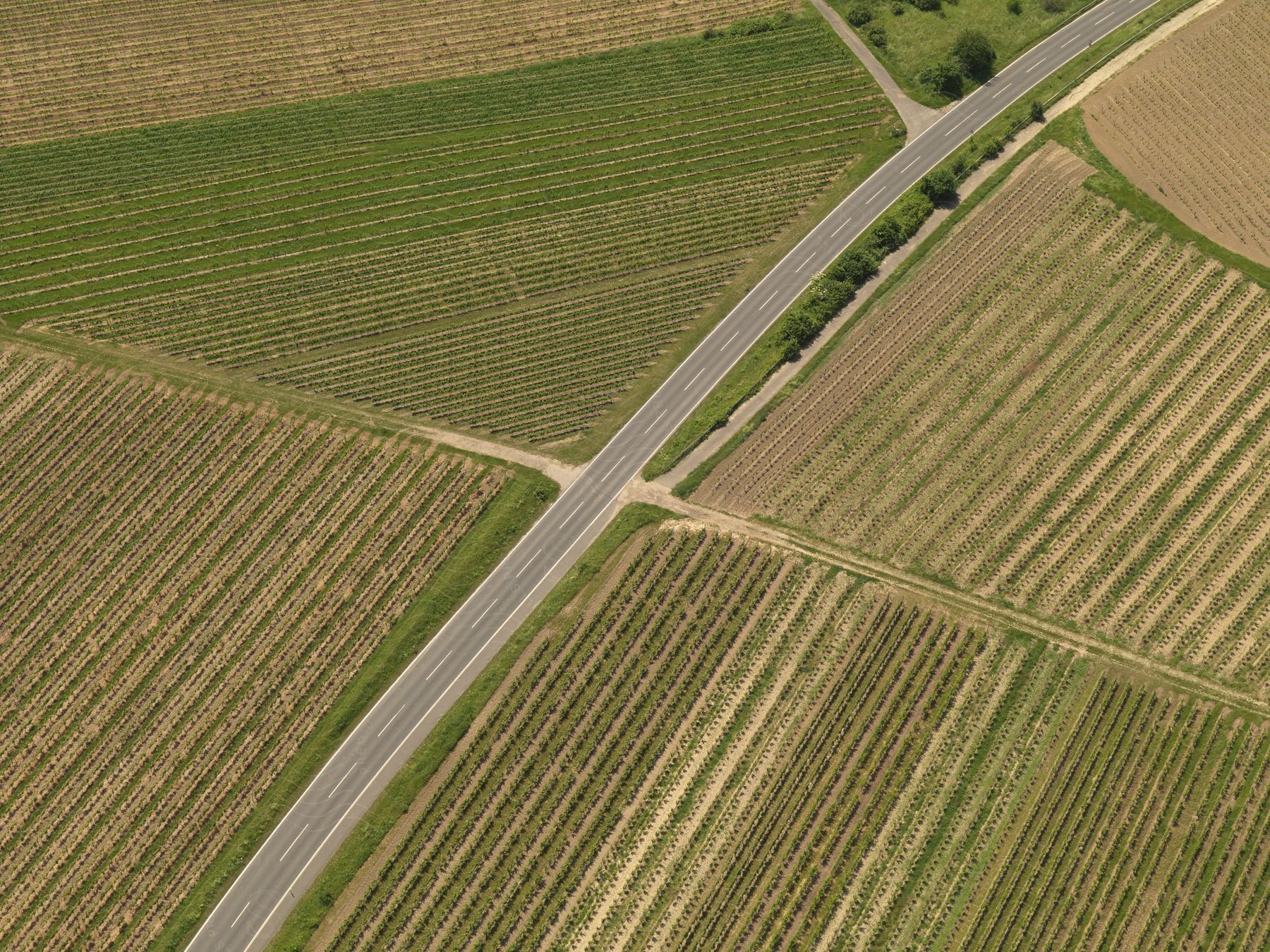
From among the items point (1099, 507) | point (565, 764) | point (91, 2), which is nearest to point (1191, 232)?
point (1099, 507)

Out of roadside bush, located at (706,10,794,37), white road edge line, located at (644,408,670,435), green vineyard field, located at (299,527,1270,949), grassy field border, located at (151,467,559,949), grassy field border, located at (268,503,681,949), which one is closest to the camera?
green vineyard field, located at (299,527,1270,949)

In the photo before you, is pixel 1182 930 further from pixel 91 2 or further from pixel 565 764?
pixel 91 2

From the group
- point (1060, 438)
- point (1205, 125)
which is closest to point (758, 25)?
point (1205, 125)

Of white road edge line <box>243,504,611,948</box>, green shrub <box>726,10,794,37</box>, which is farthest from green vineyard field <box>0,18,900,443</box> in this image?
white road edge line <box>243,504,611,948</box>

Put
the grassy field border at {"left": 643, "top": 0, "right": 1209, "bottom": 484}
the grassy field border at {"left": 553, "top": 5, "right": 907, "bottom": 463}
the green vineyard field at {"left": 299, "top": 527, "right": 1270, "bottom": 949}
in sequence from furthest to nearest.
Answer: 1. the grassy field border at {"left": 553, "top": 5, "right": 907, "bottom": 463}
2. the grassy field border at {"left": 643, "top": 0, "right": 1209, "bottom": 484}
3. the green vineyard field at {"left": 299, "top": 527, "right": 1270, "bottom": 949}

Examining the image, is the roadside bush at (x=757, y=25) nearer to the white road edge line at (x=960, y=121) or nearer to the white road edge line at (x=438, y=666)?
the white road edge line at (x=960, y=121)

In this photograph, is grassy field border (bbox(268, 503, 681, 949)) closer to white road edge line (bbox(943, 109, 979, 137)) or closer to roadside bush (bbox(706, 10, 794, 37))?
white road edge line (bbox(943, 109, 979, 137))

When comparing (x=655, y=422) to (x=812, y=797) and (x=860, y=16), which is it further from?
(x=860, y=16)
